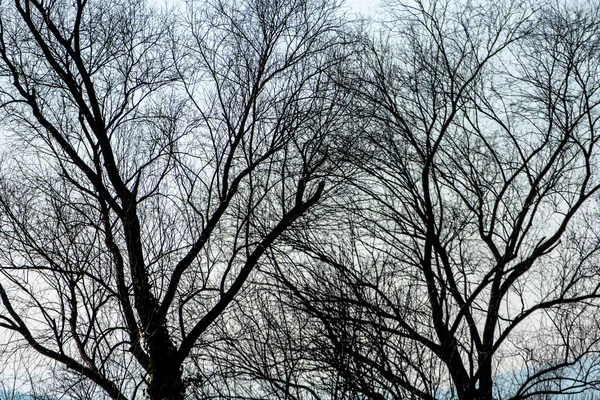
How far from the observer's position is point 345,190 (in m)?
12.3

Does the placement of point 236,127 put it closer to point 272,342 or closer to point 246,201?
point 246,201

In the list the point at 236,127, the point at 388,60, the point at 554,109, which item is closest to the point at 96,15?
the point at 236,127

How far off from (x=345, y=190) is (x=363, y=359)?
6.33 meters

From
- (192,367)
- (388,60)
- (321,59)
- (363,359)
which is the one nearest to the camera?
(363,359)

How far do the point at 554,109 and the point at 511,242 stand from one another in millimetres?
2318

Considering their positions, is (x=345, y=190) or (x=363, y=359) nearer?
(x=363, y=359)

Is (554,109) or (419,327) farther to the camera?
(554,109)

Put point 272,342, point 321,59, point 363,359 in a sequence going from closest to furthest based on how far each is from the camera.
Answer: point 363,359
point 272,342
point 321,59

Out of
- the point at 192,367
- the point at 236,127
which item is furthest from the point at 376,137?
the point at 192,367

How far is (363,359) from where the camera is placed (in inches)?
241

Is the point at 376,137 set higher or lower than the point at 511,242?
higher

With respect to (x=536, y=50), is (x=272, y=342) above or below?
below

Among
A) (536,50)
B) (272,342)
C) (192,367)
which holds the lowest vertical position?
(272,342)

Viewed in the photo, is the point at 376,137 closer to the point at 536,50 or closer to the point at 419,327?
the point at 536,50
